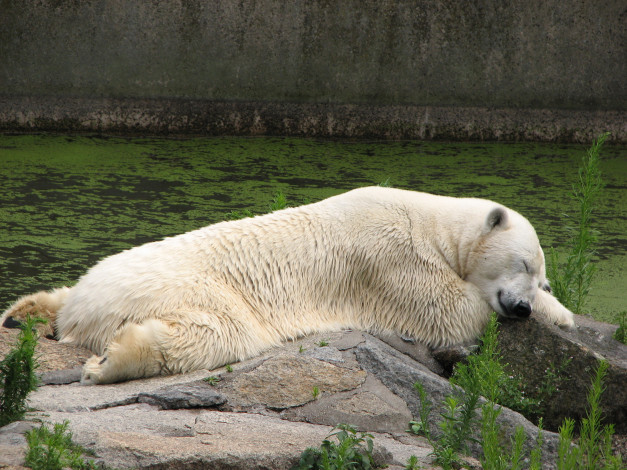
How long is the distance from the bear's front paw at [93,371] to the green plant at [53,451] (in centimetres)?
94

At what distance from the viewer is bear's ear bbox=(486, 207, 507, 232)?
12.9 ft

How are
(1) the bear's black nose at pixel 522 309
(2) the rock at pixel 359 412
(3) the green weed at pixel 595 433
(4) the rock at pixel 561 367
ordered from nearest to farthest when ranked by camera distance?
1. (3) the green weed at pixel 595 433
2. (2) the rock at pixel 359 412
3. (4) the rock at pixel 561 367
4. (1) the bear's black nose at pixel 522 309

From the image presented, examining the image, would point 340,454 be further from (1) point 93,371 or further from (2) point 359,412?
(1) point 93,371

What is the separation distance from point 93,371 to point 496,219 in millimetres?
2076

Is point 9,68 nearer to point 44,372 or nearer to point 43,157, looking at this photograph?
point 43,157

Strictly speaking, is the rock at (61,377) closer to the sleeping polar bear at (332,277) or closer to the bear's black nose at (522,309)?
the sleeping polar bear at (332,277)

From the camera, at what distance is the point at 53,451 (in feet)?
6.70

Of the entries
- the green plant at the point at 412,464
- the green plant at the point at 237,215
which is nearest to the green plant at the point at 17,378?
the green plant at the point at 412,464

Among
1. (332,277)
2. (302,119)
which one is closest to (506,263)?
(332,277)

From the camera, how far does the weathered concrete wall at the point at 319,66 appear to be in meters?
8.70

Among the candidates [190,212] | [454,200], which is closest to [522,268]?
[454,200]

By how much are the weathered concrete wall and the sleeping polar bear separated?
5215mm

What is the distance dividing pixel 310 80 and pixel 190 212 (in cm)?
329

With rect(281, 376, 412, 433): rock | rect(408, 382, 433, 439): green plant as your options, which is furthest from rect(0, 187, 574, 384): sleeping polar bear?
rect(408, 382, 433, 439): green plant
